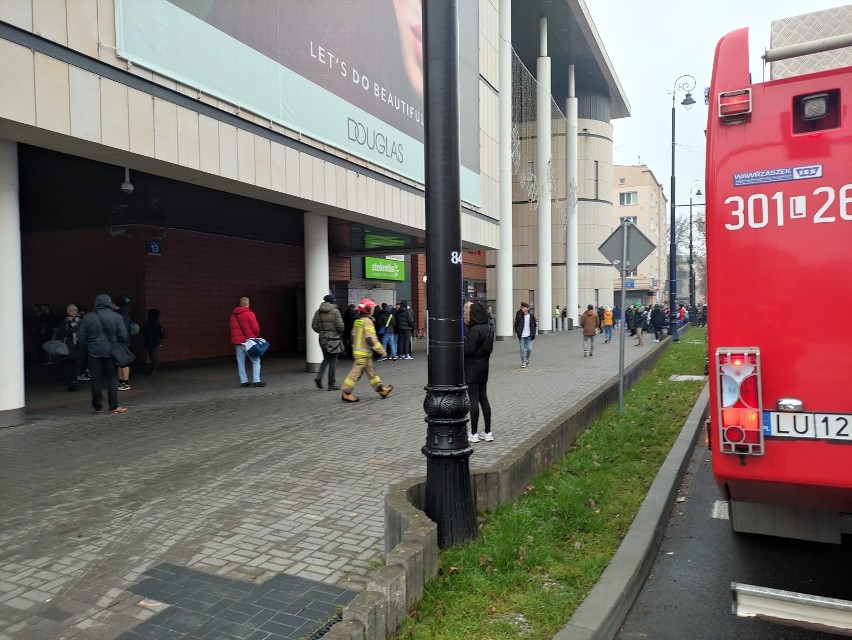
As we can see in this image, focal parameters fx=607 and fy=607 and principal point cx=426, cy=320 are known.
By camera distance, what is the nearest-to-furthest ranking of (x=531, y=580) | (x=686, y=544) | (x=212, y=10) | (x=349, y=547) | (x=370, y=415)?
(x=531, y=580), (x=349, y=547), (x=686, y=544), (x=370, y=415), (x=212, y=10)

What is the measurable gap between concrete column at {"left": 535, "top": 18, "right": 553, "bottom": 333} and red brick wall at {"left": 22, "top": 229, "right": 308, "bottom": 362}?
1973 cm

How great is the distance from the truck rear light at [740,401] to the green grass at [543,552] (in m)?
1.26

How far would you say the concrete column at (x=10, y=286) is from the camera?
26.6ft

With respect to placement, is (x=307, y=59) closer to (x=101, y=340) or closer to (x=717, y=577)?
(x=101, y=340)

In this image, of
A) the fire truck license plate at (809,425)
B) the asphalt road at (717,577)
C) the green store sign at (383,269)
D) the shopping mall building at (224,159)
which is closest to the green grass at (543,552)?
the asphalt road at (717,577)

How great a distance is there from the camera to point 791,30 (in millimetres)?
3533

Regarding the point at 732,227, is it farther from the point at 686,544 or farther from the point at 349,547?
the point at 349,547

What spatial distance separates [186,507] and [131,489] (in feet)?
2.89

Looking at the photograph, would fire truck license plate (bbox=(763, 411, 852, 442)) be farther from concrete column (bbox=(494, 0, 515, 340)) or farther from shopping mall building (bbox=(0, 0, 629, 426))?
concrete column (bbox=(494, 0, 515, 340))

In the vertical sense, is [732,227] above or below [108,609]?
above

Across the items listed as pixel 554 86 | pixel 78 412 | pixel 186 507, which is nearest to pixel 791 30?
pixel 186 507

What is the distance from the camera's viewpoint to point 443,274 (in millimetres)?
3947

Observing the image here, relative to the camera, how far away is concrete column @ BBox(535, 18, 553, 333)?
34062mm

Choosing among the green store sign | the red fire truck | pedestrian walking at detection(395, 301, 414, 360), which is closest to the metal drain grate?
the red fire truck
